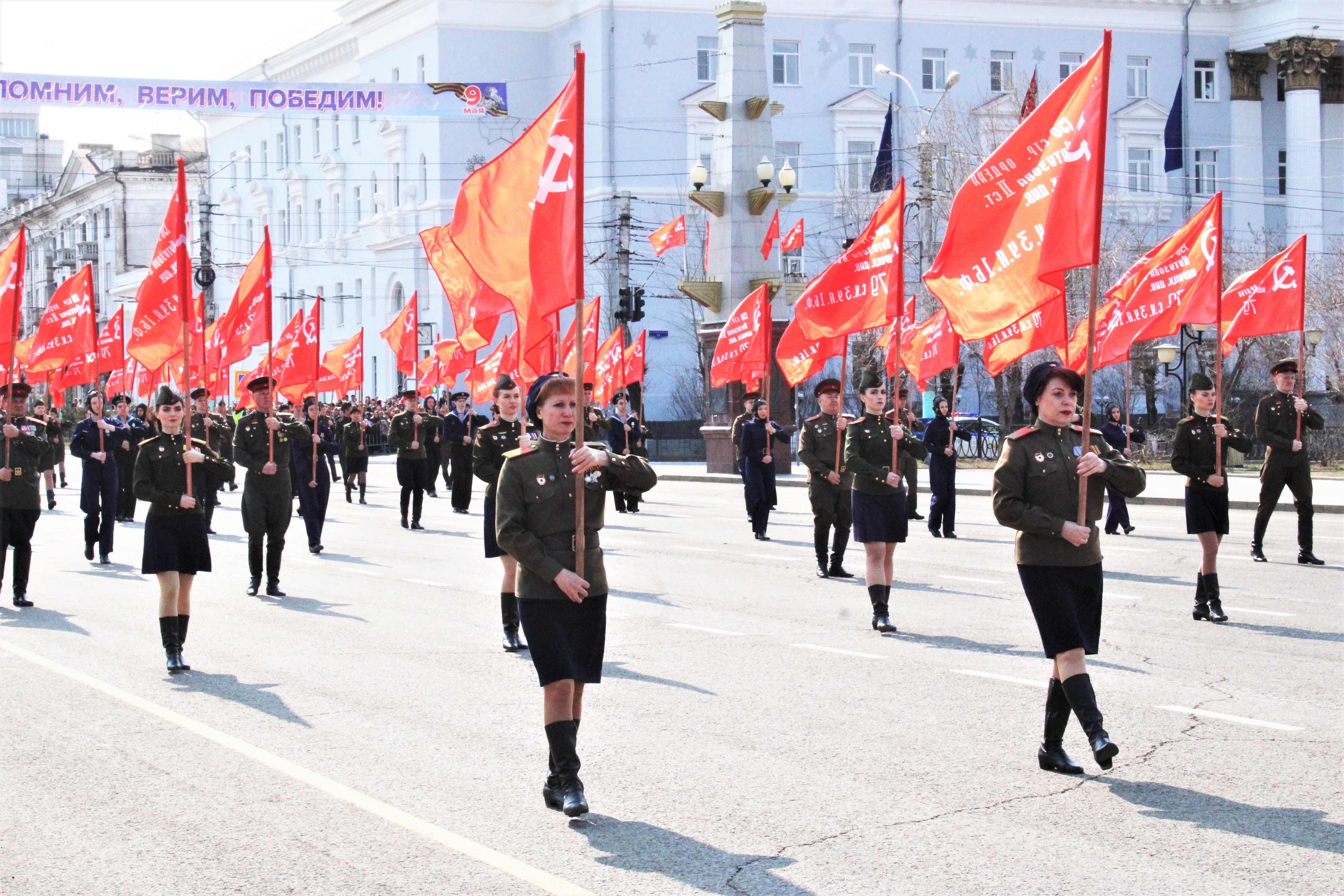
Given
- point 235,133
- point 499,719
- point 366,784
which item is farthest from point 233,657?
point 235,133

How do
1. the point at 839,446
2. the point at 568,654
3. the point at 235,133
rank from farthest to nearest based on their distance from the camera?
1. the point at 235,133
2. the point at 839,446
3. the point at 568,654

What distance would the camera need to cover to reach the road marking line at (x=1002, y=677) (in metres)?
9.03

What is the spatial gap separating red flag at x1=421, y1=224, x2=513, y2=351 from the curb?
22.8 feet

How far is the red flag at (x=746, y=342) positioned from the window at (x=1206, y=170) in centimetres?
3950

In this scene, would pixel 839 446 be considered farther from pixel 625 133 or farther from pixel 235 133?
pixel 235 133

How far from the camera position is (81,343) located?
1678 centimetres

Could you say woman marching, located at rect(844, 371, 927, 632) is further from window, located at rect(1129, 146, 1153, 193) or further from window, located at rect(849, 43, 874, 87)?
window, located at rect(1129, 146, 1153, 193)

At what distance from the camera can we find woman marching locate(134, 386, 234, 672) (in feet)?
32.0

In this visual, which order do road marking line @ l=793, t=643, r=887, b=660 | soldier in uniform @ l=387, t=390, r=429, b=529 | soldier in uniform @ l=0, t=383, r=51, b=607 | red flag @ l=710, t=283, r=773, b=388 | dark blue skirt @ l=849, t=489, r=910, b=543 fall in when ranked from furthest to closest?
red flag @ l=710, t=283, r=773, b=388 → soldier in uniform @ l=387, t=390, r=429, b=529 → soldier in uniform @ l=0, t=383, r=51, b=607 → dark blue skirt @ l=849, t=489, r=910, b=543 → road marking line @ l=793, t=643, r=887, b=660

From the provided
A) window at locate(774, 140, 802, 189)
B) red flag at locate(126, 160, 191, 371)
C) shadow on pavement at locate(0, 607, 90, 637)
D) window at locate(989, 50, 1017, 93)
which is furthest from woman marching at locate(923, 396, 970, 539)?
window at locate(989, 50, 1017, 93)

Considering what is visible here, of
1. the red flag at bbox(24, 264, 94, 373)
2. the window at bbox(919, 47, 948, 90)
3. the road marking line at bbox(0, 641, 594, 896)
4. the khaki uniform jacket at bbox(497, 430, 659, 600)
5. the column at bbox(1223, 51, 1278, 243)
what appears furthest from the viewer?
the window at bbox(919, 47, 948, 90)

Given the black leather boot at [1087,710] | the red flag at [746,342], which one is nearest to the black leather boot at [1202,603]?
the black leather boot at [1087,710]

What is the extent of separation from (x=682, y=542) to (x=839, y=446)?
4.54m

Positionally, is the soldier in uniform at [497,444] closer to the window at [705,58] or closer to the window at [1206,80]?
the window at [705,58]
